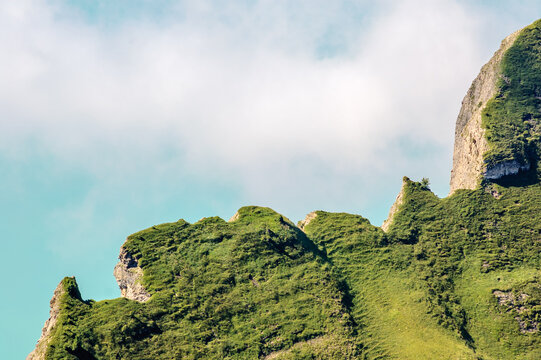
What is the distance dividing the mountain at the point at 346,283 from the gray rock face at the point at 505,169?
1.33 feet

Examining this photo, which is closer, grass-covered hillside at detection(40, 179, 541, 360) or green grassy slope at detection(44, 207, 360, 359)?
green grassy slope at detection(44, 207, 360, 359)

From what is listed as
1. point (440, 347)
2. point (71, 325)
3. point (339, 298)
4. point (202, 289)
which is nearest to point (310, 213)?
point (339, 298)

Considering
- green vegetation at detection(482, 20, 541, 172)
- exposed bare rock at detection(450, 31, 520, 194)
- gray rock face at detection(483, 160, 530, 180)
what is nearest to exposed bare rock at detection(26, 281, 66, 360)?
exposed bare rock at detection(450, 31, 520, 194)

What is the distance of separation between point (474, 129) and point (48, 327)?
95.1m

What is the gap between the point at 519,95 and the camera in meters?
113

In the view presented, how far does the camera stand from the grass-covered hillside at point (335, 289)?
242ft

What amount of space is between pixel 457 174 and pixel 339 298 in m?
53.7

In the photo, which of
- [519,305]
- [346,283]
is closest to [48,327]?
[346,283]

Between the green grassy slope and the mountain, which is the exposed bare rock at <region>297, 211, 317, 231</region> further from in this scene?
the green grassy slope

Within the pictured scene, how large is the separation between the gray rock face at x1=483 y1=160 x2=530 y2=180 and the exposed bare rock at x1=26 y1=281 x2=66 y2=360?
83120 mm

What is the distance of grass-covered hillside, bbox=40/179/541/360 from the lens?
2908 inches

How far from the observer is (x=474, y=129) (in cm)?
11431

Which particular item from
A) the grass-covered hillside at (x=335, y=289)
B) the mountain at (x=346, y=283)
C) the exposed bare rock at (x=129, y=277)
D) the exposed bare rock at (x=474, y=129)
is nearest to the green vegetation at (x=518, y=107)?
the mountain at (x=346, y=283)

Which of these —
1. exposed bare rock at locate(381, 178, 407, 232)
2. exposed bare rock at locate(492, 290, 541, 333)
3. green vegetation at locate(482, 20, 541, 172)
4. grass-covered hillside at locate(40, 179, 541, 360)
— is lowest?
exposed bare rock at locate(492, 290, 541, 333)
